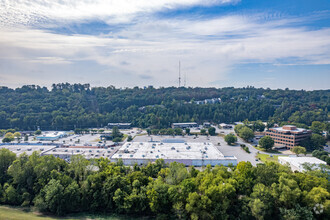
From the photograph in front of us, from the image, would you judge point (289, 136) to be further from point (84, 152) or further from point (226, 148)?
point (84, 152)

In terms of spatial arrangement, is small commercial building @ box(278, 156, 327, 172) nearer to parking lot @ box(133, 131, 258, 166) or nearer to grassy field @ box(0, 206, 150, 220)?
parking lot @ box(133, 131, 258, 166)

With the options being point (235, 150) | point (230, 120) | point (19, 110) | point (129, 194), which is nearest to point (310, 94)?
point (230, 120)

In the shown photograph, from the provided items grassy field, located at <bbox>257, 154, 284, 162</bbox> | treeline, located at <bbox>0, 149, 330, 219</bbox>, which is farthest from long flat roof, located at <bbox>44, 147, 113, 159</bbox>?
grassy field, located at <bbox>257, 154, 284, 162</bbox>

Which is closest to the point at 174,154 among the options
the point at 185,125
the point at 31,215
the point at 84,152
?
the point at 84,152

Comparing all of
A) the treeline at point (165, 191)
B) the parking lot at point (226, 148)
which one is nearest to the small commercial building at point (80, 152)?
the treeline at point (165, 191)

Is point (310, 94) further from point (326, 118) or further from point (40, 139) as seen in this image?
point (40, 139)

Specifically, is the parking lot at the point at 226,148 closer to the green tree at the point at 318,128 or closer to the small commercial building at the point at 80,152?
the small commercial building at the point at 80,152
